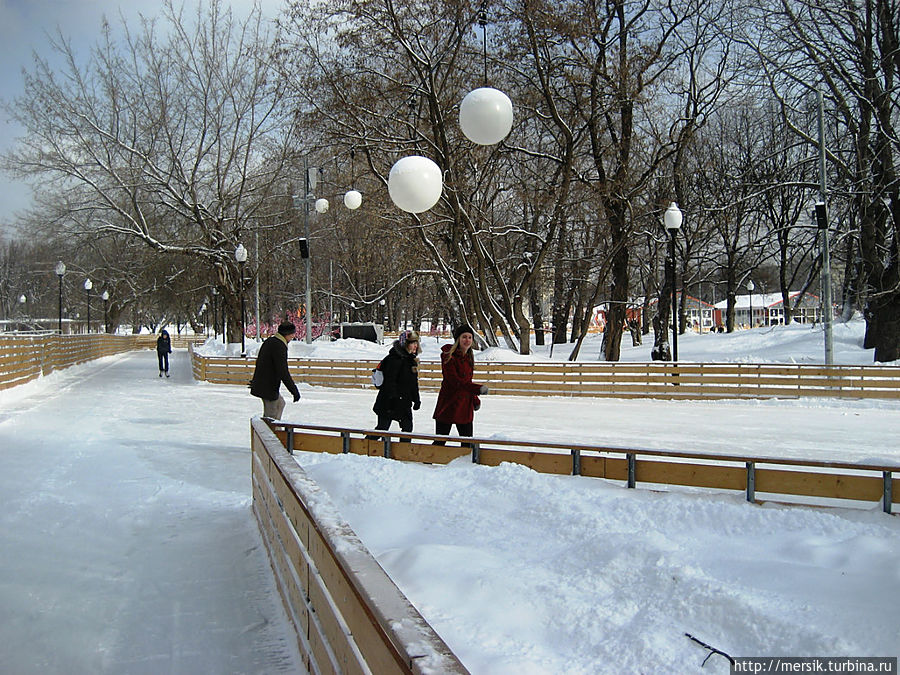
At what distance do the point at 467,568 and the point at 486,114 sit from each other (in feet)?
23.0

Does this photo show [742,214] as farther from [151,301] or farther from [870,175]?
[151,301]

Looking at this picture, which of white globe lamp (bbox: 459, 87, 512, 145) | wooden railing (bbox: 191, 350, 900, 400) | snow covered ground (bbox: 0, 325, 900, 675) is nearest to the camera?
snow covered ground (bbox: 0, 325, 900, 675)

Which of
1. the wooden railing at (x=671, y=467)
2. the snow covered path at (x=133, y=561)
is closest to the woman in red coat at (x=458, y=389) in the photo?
the wooden railing at (x=671, y=467)

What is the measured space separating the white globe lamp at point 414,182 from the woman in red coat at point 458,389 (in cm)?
218

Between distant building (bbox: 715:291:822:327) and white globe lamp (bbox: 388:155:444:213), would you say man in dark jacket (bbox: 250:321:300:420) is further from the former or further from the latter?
distant building (bbox: 715:291:822:327)

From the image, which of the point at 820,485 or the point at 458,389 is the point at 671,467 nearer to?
the point at 820,485

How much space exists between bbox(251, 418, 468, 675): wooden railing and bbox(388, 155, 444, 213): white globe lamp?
5.22m

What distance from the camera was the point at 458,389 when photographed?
27.2ft

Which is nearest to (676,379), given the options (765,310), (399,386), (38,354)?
(399,386)

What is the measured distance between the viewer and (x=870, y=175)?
2073cm

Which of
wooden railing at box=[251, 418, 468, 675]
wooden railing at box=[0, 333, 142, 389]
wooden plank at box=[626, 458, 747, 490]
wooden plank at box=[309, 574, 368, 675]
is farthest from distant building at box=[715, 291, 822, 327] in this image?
wooden plank at box=[309, 574, 368, 675]

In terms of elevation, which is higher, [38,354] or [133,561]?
[38,354]

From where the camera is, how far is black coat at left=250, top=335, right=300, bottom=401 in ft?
29.6

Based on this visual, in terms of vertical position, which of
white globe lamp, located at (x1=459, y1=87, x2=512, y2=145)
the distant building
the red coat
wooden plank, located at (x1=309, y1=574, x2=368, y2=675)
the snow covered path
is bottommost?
the snow covered path
